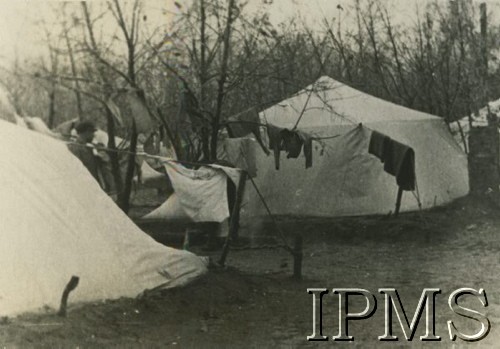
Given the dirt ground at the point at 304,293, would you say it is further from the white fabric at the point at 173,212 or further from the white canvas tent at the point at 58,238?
the white fabric at the point at 173,212

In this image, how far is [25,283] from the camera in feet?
17.9

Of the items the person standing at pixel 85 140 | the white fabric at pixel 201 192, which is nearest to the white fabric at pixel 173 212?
the white fabric at pixel 201 192

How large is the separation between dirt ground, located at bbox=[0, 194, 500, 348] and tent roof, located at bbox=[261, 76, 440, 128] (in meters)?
1.88

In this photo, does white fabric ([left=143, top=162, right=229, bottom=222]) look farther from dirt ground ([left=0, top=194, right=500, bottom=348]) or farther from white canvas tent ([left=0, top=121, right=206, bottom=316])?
white canvas tent ([left=0, top=121, right=206, bottom=316])

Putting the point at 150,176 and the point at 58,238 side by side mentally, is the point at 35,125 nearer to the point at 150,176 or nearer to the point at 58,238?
the point at 58,238

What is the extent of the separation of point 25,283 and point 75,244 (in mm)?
685

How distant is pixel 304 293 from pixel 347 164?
5282 mm

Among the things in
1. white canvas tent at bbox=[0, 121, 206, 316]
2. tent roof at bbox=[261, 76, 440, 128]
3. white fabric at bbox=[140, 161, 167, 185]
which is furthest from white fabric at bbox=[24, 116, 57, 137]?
tent roof at bbox=[261, 76, 440, 128]

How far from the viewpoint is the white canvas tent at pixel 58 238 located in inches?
218

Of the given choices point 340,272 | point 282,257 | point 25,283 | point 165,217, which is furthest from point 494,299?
point 25,283

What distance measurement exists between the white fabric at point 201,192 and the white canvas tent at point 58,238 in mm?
1686

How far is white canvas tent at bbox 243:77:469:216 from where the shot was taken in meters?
12.7

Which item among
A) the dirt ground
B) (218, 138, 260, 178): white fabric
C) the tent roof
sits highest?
the tent roof

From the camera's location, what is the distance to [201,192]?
8.68 m
